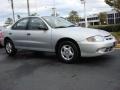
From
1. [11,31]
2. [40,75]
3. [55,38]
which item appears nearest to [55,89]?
[40,75]

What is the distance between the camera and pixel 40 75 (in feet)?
21.6

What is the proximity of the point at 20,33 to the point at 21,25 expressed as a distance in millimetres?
323

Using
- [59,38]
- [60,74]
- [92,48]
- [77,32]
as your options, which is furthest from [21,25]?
[60,74]

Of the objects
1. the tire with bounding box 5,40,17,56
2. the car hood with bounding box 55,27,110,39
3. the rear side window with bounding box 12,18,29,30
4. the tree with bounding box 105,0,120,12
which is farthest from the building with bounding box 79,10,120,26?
the car hood with bounding box 55,27,110,39

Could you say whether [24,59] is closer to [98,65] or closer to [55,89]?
[98,65]

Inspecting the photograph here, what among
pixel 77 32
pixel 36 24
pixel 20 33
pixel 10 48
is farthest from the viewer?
pixel 10 48

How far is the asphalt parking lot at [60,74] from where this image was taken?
5.52 metres

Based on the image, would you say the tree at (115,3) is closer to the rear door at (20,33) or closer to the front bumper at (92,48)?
the rear door at (20,33)

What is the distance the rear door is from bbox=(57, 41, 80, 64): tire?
170cm

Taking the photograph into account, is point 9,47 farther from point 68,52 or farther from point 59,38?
point 68,52

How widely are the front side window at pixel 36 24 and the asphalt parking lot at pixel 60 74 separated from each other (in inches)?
43.7

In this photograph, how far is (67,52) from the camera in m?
7.77

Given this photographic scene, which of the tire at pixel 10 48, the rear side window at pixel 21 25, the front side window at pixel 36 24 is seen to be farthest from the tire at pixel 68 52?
the tire at pixel 10 48

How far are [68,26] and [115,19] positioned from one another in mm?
87442
